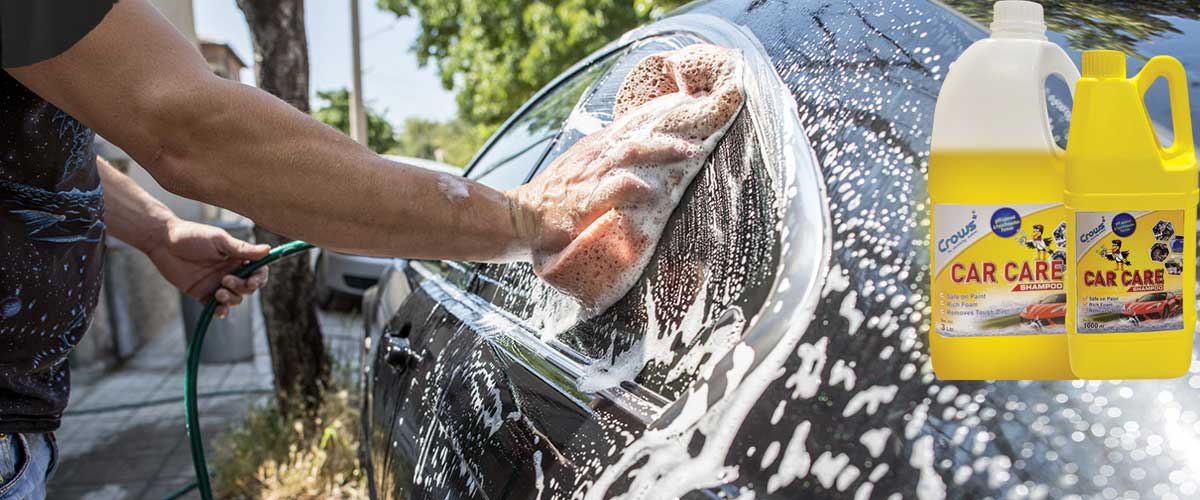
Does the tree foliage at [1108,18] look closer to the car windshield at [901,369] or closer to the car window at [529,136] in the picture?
the car windshield at [901,369]

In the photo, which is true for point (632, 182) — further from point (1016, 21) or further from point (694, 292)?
point (1016, 21)

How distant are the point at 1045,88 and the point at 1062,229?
5.7 inches

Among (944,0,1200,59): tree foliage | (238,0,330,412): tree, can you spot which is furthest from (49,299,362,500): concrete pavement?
(944,0,1200,59): tree foliage

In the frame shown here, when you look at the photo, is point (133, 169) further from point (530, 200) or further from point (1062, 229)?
point (1062, 229)

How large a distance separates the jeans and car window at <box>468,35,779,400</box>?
1.04 metres

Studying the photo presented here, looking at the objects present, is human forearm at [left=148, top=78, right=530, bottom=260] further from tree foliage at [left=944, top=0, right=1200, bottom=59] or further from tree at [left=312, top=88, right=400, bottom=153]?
tree at [left=312, top=88, right=400, bottom=153]

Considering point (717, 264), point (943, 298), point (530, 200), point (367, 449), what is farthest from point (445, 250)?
point (367, 449)

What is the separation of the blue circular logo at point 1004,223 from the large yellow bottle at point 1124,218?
5cm

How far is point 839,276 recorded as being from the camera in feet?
3.16

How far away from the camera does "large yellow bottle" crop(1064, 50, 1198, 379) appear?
2.86 feet

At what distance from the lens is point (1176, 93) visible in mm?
912

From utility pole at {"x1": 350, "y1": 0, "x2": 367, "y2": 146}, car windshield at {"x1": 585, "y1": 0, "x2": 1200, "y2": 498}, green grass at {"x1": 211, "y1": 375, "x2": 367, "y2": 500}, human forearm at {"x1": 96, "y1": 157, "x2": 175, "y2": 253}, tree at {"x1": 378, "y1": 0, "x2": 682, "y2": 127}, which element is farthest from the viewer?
tree at {"x1": 378, "y1": 0, "x2": 682, "y2": 127}

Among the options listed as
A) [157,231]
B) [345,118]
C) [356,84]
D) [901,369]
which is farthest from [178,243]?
[345,118]

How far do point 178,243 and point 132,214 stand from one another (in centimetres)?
14
